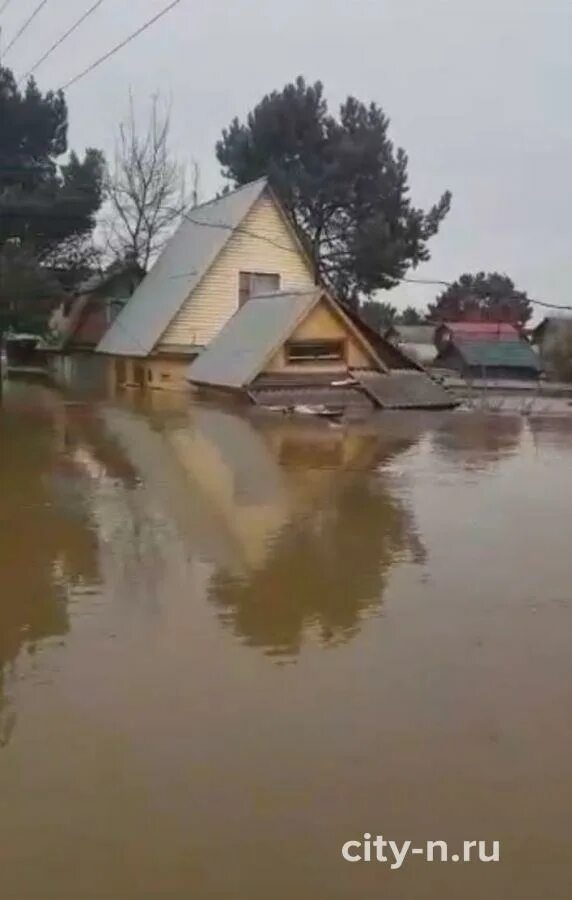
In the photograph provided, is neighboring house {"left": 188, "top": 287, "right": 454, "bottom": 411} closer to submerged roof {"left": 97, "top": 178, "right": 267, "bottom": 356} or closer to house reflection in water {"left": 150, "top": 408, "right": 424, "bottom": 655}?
submerged roof {"left": 97, "top": 178, "right": 267, "bottom": 356}

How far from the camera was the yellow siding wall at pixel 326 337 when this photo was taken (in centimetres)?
2331

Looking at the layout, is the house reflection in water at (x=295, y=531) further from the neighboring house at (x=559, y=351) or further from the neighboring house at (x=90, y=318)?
the neighboring house at (x=90, y=318)

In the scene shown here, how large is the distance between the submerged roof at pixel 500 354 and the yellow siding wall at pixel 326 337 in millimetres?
17359

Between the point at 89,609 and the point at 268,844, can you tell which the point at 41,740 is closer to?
the point at 268,844

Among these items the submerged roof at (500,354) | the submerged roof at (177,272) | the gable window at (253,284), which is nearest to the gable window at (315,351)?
the gable window at (253,284)

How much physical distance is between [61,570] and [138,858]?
4.02 meters

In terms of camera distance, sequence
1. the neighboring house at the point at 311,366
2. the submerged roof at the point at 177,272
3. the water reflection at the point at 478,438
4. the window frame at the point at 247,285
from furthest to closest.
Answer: the window frame at the point at 247,285
the submerged roof at the point at 177,272
the neighboring house at the point at 311,366
the water reflection at the point at 478,438

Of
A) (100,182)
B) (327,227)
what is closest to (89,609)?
(100,182)

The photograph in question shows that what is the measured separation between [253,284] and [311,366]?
6527 mm

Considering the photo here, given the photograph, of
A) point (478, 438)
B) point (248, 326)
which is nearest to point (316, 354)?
point (248, 326)

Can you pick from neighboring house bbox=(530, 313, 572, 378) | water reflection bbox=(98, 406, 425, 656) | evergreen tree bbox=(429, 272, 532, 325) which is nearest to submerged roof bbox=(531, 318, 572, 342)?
neighboring house bbox=(530, 313, 572, 378)

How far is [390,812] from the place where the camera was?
12.4ft

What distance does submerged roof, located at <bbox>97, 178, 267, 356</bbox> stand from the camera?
28.7 metres

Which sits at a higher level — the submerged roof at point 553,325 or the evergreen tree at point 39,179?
the evergreen tree at point 39,179
